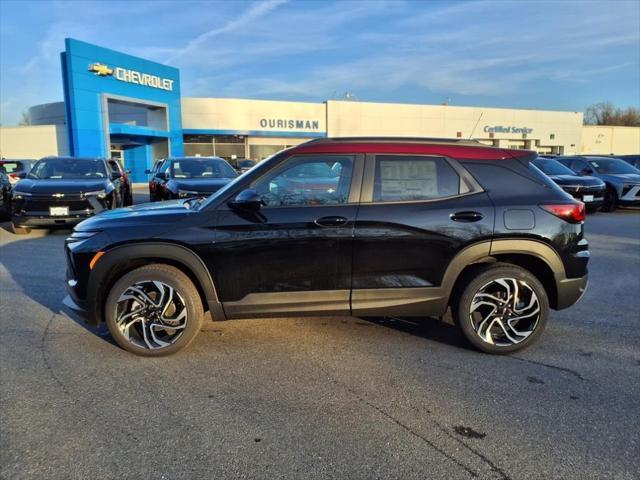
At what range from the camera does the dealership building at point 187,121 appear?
24.0 metres

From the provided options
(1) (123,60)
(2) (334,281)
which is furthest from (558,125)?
(2) (334,281)

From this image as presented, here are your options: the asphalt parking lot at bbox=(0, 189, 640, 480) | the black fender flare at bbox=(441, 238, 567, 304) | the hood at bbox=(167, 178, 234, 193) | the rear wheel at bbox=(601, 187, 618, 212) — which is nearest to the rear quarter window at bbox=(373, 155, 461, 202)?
the black fender flare at bbox=(441, 238, 567, 304)

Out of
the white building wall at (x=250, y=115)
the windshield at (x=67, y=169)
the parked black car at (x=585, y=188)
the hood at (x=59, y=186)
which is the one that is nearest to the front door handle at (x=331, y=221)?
the hood at (x=59, y=186)

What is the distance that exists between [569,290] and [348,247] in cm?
193

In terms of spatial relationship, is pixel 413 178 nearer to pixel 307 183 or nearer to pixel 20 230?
pixel 307 183

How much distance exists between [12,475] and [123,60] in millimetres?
28253

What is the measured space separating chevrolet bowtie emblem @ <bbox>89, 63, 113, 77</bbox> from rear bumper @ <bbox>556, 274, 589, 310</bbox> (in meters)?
25.8

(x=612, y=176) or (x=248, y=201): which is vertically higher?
(x=612, y=176)

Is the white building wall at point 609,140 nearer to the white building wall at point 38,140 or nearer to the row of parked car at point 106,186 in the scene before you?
the row of parked car at point 106,186

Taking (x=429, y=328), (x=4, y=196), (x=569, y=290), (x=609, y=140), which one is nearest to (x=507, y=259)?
(x=569, y=290)

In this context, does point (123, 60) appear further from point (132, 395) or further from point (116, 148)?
point (132, 395)

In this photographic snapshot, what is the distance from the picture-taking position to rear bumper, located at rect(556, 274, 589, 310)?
385 centimetres

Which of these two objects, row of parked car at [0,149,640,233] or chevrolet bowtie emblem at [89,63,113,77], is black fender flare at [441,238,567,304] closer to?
row of parked car at [0,149,640,233]

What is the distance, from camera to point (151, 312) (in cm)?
378
